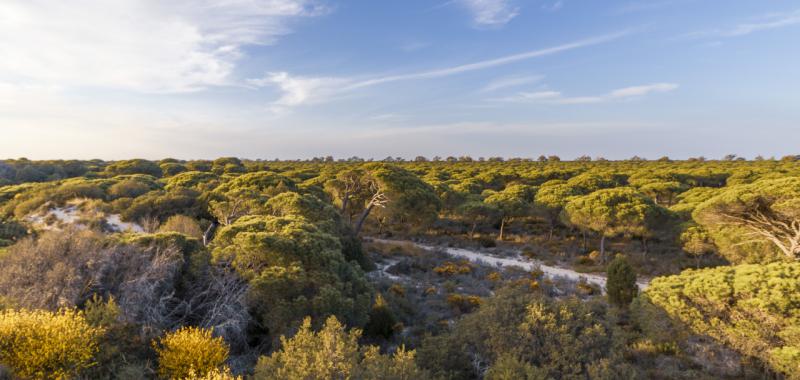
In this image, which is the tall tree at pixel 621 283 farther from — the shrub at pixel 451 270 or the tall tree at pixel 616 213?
the tall tree at pixel 616 213

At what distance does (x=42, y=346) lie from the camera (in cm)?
650

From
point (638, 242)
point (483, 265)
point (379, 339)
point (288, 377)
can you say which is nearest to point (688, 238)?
point (638, 242)

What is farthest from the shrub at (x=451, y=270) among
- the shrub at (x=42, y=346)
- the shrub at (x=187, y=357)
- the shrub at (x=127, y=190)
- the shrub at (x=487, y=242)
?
the shrub at (x=127, y=190)

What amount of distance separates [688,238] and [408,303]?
1831 centimetres

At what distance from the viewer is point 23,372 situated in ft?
20.8

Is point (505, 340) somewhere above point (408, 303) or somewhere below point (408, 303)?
A: above

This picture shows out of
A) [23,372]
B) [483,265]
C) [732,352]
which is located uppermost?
[23,372]

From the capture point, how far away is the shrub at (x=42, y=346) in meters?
6.43

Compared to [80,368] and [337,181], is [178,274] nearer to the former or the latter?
[80,368]

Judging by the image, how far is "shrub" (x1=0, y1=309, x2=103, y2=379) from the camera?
6434 millimetres

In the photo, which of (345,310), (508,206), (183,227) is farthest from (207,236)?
(508,206)

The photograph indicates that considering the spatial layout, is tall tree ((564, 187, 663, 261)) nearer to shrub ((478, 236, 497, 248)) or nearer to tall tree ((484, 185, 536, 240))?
tall tree ((484, 185, 536, 240))

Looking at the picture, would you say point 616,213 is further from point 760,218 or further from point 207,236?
point 207,236

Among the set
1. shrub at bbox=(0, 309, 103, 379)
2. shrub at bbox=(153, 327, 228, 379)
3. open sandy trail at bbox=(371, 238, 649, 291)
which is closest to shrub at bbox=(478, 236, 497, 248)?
open sandy trail at bbox=(371, 238, 649, 291)
